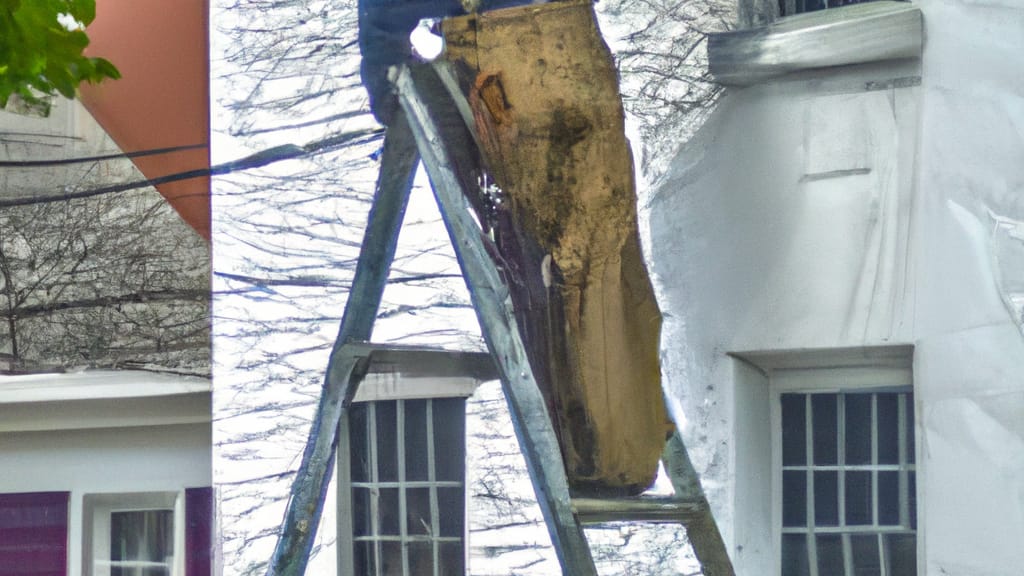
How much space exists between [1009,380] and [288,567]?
273 centimetres

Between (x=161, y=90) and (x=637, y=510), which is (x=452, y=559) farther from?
(x=161, y=90)

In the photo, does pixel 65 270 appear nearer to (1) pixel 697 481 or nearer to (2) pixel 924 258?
(1) pixel 697 481

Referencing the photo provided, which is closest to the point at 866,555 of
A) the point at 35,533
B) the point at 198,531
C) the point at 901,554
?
the point at 901,554

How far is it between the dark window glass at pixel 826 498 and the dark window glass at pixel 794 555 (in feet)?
0.29

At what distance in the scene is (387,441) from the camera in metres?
4.99

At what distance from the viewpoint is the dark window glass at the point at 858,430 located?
4.34 m

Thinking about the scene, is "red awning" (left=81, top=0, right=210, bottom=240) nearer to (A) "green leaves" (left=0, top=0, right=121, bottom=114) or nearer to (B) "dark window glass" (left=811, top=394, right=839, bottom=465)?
(A) "green leaves" (left=0, top=0, right=121, bottom=114)

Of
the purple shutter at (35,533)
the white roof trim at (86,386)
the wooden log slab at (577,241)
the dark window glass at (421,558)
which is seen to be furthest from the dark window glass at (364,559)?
the purple shutter at (35,533)

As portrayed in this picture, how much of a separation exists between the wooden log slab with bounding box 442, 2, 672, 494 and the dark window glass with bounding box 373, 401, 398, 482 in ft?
2.29

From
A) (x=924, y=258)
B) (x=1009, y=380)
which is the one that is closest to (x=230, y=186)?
(x=924, y=258)

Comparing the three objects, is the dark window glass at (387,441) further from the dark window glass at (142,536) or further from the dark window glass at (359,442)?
the dark window glass at (142,536)

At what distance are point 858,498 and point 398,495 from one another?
172 centimetres

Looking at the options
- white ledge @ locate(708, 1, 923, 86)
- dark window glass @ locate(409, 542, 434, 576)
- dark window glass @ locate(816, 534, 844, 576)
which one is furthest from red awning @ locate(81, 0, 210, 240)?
dark window glass @ locate(816, 534, 844, 576)

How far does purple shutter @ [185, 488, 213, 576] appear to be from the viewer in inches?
212
